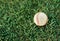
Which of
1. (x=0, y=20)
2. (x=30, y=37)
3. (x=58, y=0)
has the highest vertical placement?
(x=58, y=0)

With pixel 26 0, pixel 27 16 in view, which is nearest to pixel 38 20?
pixel 27 16

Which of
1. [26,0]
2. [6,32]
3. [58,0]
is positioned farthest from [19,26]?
[58,0]

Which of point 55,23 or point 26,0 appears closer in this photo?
point 55,23

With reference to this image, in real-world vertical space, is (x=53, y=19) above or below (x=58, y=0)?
below

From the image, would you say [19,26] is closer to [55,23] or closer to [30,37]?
[30,37]
